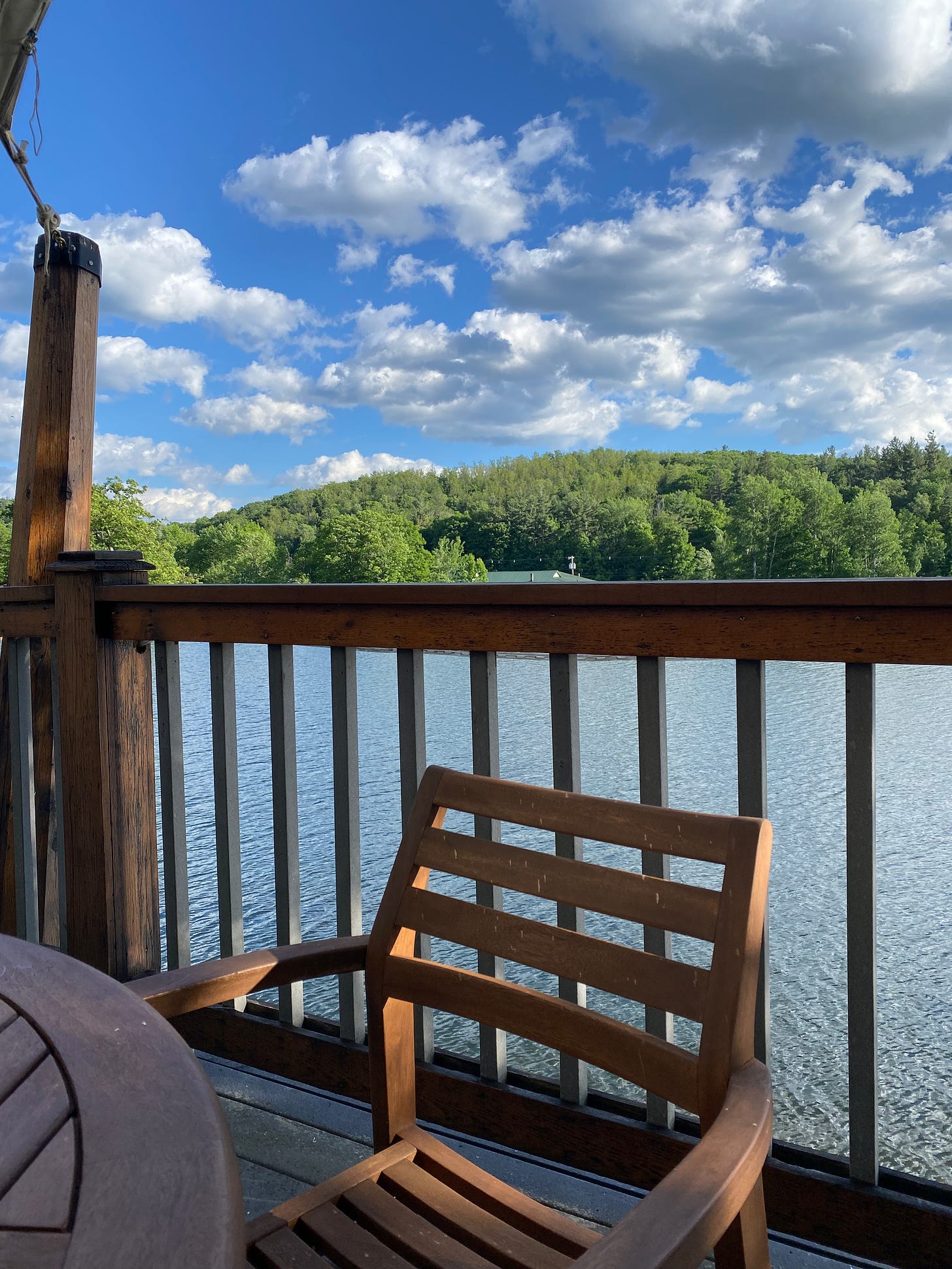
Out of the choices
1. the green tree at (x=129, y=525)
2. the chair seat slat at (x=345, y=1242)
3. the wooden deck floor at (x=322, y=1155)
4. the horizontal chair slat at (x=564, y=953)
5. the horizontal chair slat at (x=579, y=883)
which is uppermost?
the green tree at (x=129, y=525)

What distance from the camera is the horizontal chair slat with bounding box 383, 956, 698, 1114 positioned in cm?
77

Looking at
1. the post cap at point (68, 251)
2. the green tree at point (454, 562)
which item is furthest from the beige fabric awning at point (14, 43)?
the green tree at point (454, 562)

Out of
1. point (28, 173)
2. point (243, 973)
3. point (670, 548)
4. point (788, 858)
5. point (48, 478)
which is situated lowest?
point (788, 858)

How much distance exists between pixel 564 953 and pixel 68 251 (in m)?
1.99

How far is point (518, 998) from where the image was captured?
0.90 metres

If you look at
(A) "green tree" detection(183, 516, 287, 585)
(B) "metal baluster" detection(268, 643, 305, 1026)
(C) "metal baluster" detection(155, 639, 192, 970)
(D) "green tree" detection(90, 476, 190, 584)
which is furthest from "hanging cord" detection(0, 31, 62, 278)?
(D) "green tree" detection(90, 476, 190, 584)

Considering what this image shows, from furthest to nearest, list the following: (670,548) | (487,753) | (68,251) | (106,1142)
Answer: (670,548), (68,251), (487,753), (106,1142)

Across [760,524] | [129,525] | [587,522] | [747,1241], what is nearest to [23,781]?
[747,1241]

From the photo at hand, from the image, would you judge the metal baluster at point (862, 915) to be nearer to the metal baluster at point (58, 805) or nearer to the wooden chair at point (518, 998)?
the wooden chair at point (518, 998)

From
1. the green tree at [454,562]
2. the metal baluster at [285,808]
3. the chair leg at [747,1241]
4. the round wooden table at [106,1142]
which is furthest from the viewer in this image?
the green tree at [454,562]

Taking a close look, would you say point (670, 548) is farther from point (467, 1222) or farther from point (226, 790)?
point (467, 1222)

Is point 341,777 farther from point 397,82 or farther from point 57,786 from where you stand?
point 397,82

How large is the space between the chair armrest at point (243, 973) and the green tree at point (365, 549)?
34870 millimetres

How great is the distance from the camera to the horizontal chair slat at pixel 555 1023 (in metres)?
0.77
